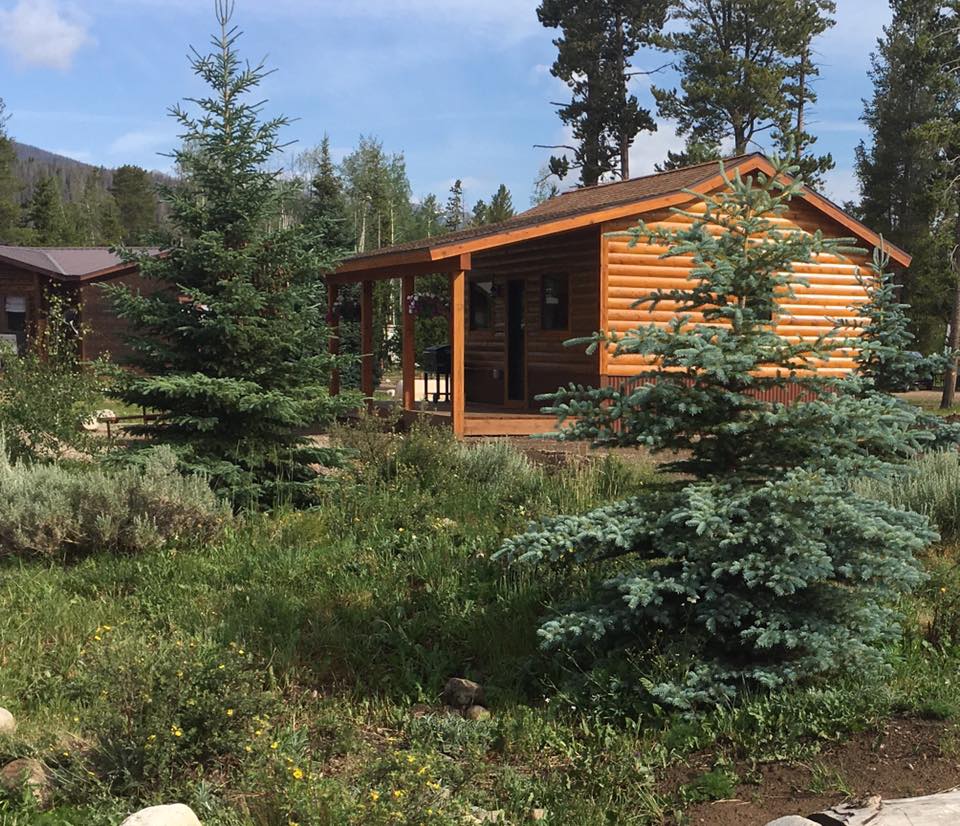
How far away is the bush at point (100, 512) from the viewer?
22.9ft

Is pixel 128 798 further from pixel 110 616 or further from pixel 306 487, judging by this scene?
pixel 306 487

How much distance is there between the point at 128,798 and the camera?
150 inches

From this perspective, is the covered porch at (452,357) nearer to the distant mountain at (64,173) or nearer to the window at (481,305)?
the window at (481,305)

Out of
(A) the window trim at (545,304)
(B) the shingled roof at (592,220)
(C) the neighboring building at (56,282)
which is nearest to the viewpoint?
(B) the shingled roof at (592,220)

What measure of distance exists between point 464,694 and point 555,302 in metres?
12.3

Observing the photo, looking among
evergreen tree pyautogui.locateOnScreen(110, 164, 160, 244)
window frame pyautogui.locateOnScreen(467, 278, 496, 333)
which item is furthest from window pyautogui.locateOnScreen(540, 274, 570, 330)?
evergreen tree pyautogui.locateOnScreen(110, 164, 160, 244)

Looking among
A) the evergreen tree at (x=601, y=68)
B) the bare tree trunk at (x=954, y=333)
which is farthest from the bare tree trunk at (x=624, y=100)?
the bare tree trunk at (x=954, y=333)

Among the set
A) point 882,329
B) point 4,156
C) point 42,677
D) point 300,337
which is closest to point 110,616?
point 42,677

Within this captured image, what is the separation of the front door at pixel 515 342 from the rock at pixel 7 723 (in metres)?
13.6

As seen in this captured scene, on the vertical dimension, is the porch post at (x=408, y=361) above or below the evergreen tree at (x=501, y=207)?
below

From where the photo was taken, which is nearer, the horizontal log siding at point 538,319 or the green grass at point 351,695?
the green grass at point 351,695

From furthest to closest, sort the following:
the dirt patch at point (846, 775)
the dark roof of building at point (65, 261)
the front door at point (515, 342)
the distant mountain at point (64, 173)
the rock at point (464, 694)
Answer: the distant mountain at point (64, 173), the dark roof of building at point (65, 261), the front door at point (515, 342), the rock at point (464, 694), the dirt patch at point (846, 775)

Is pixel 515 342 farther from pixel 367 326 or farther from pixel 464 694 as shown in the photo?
pixel 464 694

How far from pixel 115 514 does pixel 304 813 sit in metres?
4.36
